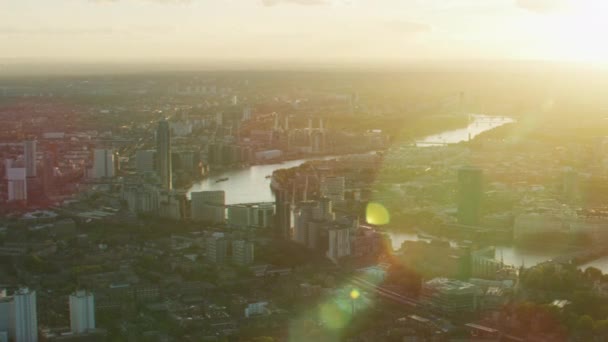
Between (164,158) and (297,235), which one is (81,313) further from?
(164,158)

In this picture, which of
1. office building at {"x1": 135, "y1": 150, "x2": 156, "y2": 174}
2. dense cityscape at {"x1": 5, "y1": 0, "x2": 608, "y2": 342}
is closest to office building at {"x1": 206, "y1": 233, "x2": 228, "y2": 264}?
dense cityscape at {"x1": 5, "y1": 0, "x2": 608, "y2": 342}

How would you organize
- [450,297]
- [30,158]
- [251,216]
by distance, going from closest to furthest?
[450,297] → [251,216] → [30,158]

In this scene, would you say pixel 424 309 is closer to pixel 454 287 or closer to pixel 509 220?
pixel 454 287

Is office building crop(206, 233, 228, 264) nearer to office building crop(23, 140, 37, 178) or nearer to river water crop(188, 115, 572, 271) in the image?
river water crop(188, 115, 572, 271)

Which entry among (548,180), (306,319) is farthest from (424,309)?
(548,180)

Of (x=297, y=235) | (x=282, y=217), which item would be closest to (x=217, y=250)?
(x=297, y=235)

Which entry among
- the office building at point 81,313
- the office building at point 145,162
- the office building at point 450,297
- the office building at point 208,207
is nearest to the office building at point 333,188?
the office building at point 208,207
